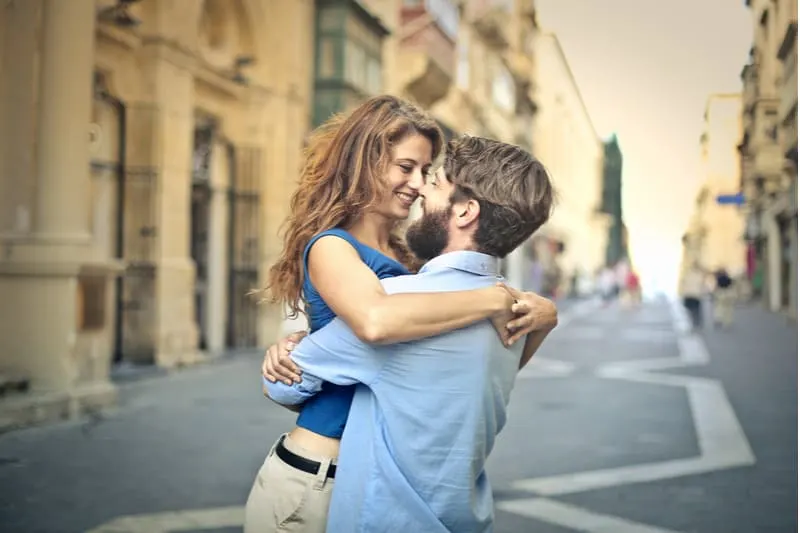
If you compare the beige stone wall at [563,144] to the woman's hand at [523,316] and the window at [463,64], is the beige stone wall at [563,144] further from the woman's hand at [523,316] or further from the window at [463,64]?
the woman's hand at [523,316]

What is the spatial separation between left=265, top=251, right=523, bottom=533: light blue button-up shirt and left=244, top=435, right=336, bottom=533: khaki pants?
96mm

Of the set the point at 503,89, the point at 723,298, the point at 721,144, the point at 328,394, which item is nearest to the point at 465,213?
the point at 328,394

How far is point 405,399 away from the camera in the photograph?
1854 mm

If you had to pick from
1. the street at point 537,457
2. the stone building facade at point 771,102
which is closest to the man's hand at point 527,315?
the stone building facade at point 771,102

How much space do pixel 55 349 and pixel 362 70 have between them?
1051 cm

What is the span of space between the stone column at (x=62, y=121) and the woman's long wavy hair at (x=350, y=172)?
6687mm

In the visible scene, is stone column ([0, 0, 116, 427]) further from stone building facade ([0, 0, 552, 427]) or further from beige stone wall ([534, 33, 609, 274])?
beige stone wall ([534, 33, 609, 274])

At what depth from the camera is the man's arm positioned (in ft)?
6.10

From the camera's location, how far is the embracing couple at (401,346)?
1854mm

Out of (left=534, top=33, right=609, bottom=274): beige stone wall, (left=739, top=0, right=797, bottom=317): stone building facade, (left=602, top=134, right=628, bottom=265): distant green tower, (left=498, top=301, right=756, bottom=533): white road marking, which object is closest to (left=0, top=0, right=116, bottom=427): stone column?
(left=498, top=301, right=756, bottom=533): white road marking

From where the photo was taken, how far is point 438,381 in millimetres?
1861


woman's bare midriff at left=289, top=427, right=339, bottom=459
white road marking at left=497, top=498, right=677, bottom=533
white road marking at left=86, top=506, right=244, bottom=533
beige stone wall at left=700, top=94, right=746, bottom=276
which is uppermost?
beige stone wall at left=700, top=94, right=746, bottom=276

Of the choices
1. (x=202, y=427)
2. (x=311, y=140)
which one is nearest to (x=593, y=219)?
(x=202, y=427)

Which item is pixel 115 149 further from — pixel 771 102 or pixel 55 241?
pixel 771 102
